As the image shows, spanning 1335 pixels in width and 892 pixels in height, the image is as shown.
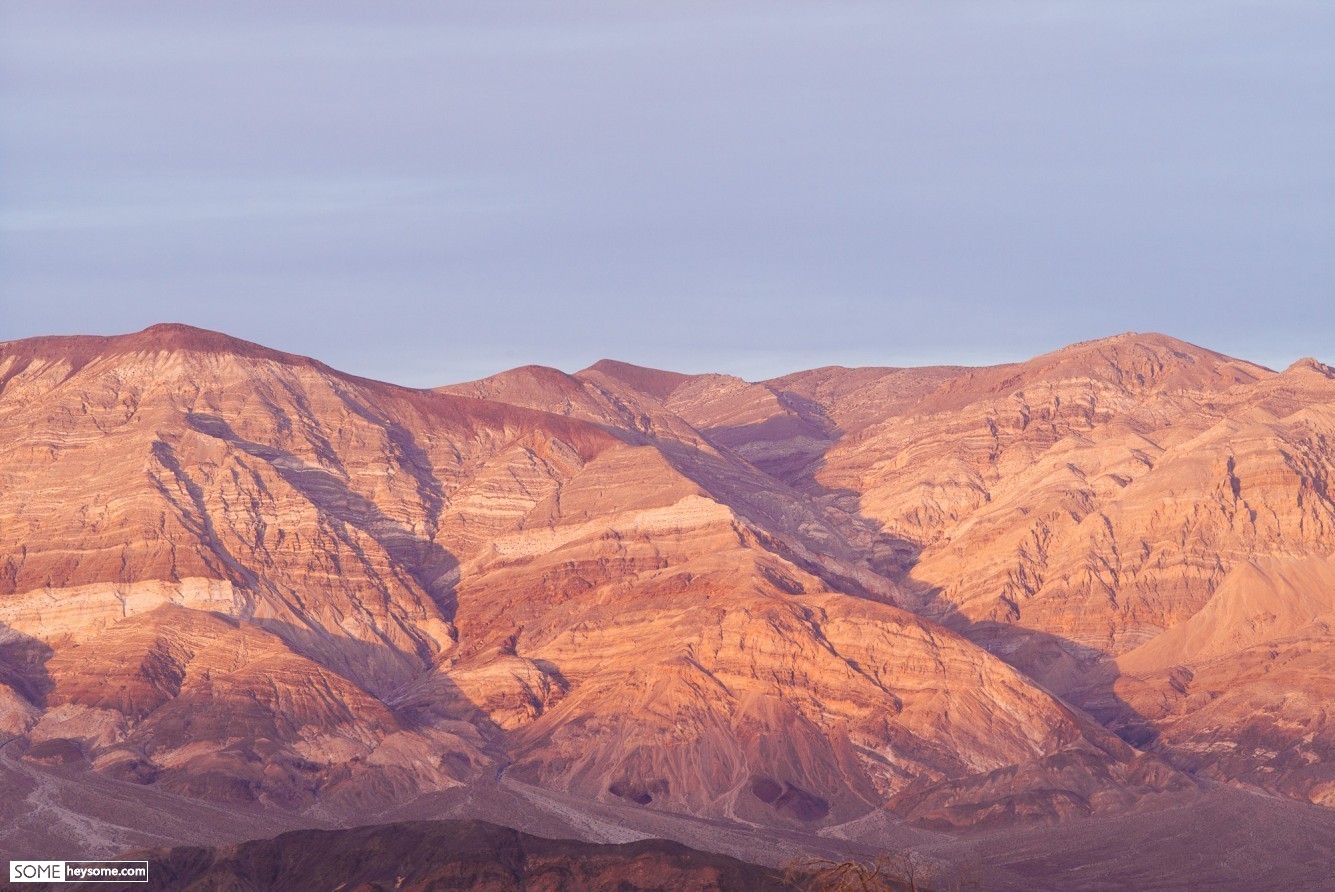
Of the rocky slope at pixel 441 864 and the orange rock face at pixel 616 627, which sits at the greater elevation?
the orange rock face at pixel 616 627

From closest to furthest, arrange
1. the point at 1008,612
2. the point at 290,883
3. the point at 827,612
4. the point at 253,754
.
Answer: the point at 290,883
the point at 253,754
the point at 827,612
the point at 1008,612

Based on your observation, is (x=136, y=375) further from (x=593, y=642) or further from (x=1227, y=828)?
(x=1227, y=828)

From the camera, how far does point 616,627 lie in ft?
528

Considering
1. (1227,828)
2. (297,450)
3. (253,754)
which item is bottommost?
(1227,828)

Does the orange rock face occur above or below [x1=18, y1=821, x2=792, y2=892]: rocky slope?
above

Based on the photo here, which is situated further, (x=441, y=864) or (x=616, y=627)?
(x=616, y=627)

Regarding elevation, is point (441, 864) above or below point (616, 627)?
below

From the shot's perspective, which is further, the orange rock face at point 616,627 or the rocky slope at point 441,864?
the orange rock face at point 616,627

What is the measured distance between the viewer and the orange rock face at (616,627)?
137 meters

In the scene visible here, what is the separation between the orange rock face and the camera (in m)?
137

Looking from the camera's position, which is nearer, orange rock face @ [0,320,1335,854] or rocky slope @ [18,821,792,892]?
rocky slope @ [18,821,792,892]

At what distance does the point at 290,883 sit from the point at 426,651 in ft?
256

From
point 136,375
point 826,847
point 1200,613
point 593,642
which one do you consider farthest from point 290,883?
point 136,375

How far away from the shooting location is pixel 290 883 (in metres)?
91.9
